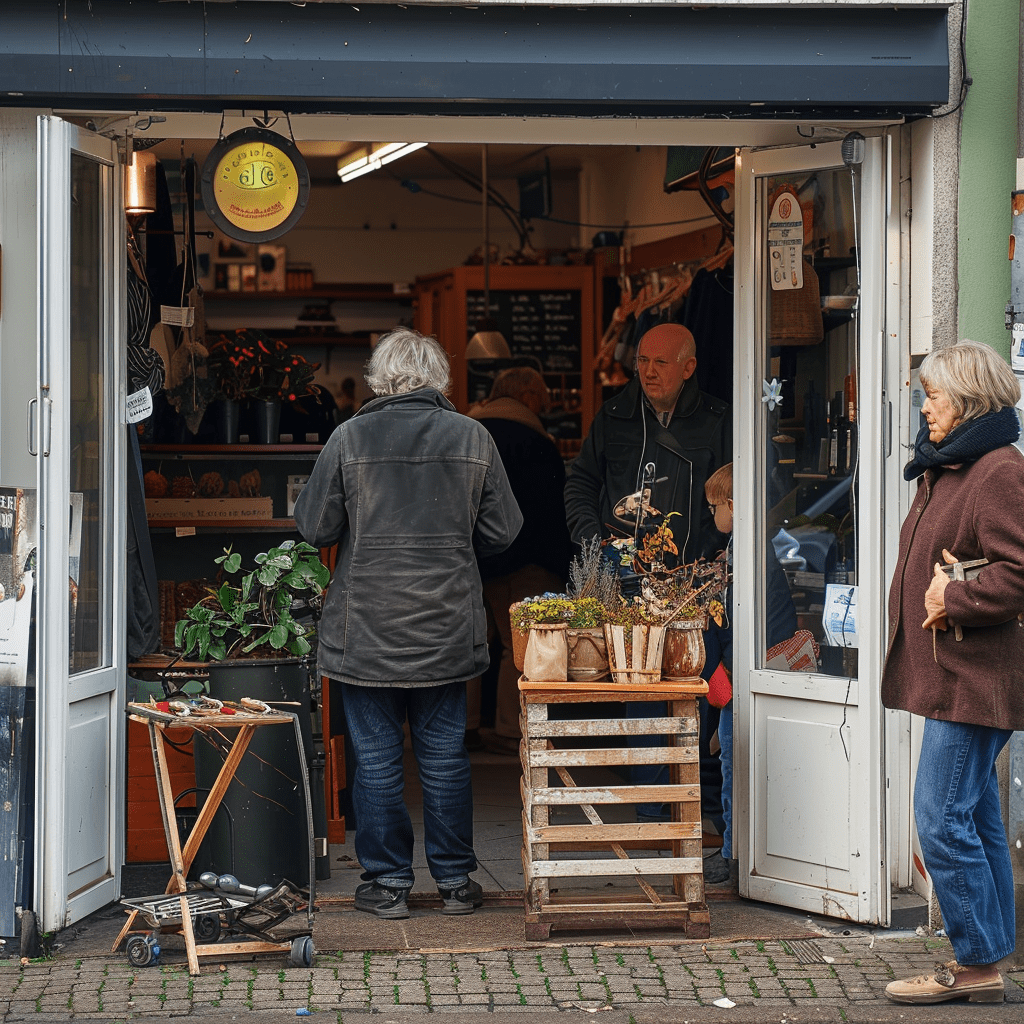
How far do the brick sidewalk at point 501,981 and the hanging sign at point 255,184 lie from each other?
2.35 meters

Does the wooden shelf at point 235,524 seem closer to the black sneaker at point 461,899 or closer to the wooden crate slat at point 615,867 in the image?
the black sneaker at point 461,899

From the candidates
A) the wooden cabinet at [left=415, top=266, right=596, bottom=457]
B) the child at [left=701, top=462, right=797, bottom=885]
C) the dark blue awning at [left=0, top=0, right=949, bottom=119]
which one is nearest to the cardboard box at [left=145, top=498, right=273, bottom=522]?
the child at [left=701, top=462, right=797, bottom=885]

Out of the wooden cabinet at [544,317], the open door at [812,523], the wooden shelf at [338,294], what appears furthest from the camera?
the wooden shelf at [338,294]

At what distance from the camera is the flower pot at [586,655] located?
4672 mm

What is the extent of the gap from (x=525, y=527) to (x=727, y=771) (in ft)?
6.80

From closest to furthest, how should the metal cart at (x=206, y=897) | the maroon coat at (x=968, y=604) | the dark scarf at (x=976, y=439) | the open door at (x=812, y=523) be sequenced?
the maroon coat at (x=968, y=604) → the dark scarf at (x=976, y=439) → the metal cart at (x=206, y=897) → the open door at (x=812, y=523)

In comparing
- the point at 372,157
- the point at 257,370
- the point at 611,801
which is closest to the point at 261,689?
the point at 611,801

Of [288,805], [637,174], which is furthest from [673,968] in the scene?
[637,174]

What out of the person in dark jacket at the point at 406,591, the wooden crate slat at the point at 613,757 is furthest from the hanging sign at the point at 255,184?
→ the wooden crate slat at the point at 613,757

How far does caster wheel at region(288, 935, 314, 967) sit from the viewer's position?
175 inches

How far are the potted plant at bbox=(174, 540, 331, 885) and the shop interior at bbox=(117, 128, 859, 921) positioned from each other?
0.21m

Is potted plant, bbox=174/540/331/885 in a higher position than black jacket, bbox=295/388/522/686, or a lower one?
lower

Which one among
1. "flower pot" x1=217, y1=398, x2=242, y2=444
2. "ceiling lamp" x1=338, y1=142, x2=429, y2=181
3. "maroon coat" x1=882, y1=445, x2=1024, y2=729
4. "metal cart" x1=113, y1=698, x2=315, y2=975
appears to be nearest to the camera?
"maroon coat" x1=882, y1=445, x2=1024, y2=729

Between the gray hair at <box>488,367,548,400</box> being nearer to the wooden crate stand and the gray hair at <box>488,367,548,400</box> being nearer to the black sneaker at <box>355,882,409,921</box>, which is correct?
the wooden crate stand
